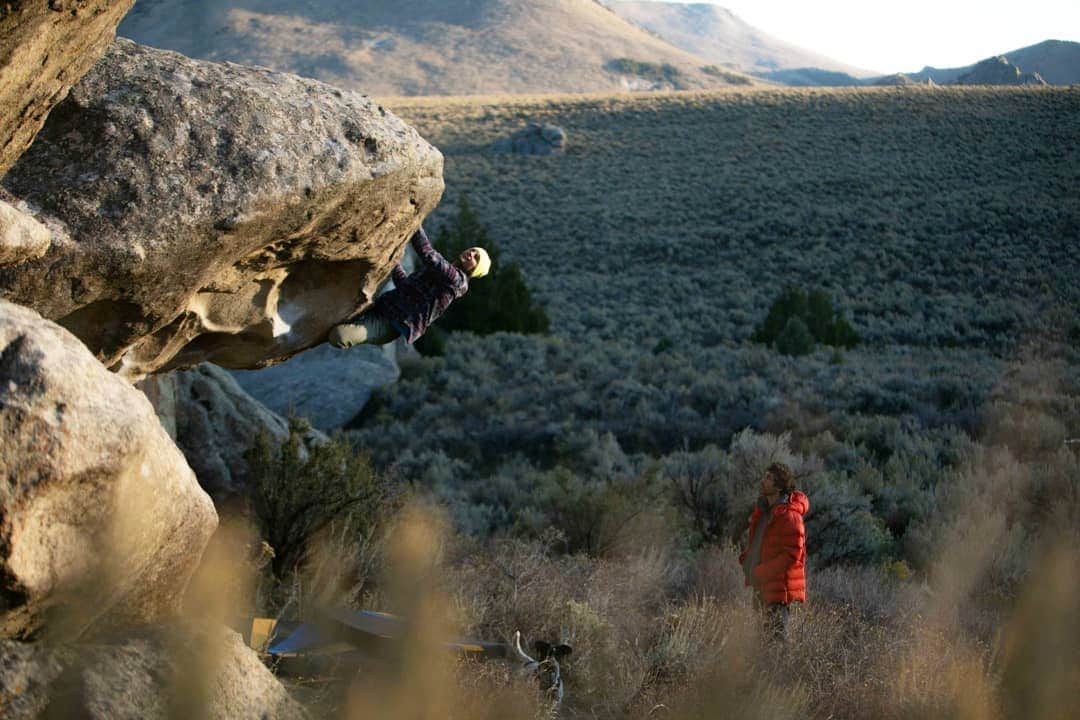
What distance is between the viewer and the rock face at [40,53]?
10.5ft

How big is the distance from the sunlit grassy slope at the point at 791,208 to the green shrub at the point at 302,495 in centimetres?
1589

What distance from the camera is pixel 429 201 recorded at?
5473 mm

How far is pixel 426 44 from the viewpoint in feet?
384

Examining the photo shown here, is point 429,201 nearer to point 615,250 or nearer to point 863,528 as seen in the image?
point 863,528

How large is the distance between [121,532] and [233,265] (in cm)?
178

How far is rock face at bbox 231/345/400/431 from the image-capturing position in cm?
1479

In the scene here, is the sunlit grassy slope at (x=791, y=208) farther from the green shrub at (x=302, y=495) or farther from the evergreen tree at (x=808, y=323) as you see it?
the green shrub at (x=302, y=495)

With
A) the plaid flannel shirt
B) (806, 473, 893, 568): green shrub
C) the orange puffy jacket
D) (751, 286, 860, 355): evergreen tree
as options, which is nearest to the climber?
the plaid flannel shirt

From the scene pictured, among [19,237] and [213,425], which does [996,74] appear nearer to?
[213,425]

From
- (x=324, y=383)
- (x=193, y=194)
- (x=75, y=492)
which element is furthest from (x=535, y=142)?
(x=75, y=492)

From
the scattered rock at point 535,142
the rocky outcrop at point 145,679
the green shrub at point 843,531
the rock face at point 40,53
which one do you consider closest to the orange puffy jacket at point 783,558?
the green shrub at point 843,531

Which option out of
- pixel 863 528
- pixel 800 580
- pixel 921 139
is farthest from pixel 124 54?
pixel 921 139

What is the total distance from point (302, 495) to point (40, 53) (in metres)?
5.08

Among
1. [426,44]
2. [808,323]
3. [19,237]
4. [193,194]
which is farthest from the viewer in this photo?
[426,44]
